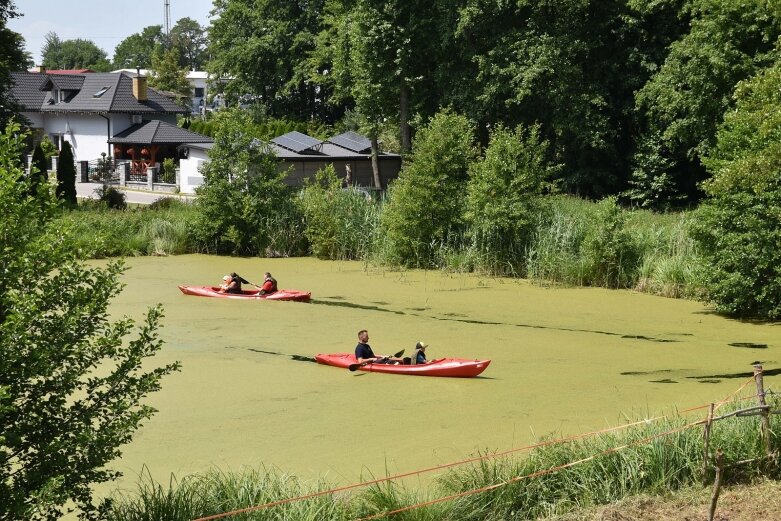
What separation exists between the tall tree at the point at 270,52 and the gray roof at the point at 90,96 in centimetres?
406

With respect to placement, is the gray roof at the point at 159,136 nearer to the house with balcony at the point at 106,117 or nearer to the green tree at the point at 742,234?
the house with balcony at the point at 106,117

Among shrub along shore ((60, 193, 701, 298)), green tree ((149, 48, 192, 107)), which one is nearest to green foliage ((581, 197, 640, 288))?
shrub along shore ((60, 193, 701, 298))

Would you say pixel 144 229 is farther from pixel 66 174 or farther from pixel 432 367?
pixel 432 367

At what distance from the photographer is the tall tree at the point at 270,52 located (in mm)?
53562

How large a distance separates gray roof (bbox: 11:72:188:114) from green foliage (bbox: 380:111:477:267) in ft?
108

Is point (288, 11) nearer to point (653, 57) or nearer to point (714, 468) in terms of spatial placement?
point (653, 57)

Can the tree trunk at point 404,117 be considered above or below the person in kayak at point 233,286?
above

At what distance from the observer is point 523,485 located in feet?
29.4

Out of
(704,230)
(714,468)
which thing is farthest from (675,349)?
(714,468)

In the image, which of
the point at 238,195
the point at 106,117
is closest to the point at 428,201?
the point at 238,195

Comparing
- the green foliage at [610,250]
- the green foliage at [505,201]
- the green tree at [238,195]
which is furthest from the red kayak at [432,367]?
the green tree at [238,195]

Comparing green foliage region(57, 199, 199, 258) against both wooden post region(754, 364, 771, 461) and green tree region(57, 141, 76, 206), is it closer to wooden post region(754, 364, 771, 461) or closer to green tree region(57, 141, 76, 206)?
green tree region(57, 141, 76, 206)

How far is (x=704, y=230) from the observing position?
66.9ft

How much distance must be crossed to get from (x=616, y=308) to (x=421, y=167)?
771 cm
